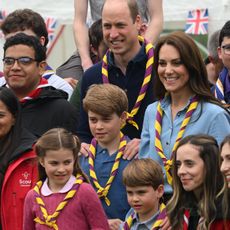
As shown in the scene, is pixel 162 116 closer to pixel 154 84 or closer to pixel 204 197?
pixel 154 84

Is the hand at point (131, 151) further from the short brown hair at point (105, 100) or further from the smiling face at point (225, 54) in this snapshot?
the smiling face at point (225, 54)

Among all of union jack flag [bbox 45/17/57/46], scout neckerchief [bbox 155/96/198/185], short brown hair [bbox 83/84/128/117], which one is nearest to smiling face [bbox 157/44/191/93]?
scout neckerchief [bbox 155/96/198/185]

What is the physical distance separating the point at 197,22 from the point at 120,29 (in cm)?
346

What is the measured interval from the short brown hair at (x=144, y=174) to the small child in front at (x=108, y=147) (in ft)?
1.48

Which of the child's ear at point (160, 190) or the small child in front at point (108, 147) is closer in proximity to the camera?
the child's ear at point (160, 190)

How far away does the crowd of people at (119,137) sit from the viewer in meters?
7.88

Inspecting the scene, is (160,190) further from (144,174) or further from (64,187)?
(64,187)

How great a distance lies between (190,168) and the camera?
25.7 feet

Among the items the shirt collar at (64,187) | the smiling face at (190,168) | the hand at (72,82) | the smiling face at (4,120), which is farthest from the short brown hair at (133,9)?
the smiling face at (190,168)

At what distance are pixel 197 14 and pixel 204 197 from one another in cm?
520

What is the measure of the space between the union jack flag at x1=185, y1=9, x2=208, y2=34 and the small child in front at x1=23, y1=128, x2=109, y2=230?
14.6 feet

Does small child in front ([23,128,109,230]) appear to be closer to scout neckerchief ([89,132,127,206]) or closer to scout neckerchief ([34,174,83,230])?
scout neckerchief ([34,174,83,230])

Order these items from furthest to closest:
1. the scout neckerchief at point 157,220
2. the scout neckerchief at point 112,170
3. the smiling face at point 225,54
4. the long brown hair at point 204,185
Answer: the smiling face at point 225,54 < the scout neckerchief at point 112,170 < the scout neckerchief at point 157,220 < the long brown hair at point 204,185

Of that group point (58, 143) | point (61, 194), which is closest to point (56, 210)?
point (61, 194)
